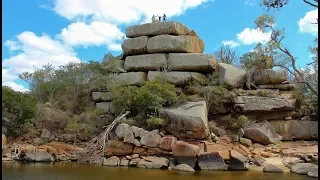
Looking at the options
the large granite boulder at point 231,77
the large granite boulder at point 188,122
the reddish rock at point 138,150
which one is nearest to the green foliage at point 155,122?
the large granite boulder at point 188,122

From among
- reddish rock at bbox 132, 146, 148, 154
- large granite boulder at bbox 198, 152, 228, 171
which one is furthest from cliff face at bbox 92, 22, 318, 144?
large granite boulder at bbox 198, 152, 228, 171

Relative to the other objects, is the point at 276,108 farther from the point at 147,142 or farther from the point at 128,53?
the point at 128,53

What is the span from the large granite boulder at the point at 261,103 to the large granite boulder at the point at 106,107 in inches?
352

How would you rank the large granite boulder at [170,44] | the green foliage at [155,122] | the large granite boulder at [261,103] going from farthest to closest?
the large granite boulder at [170,44] → the large granite boulder at [261,103] → the green foliage at [155,122]

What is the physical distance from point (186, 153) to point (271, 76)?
1063 cm

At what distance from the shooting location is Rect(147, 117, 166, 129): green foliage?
18688mm

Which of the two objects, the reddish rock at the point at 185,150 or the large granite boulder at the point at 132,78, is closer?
the reddish rock at the point at 185,150

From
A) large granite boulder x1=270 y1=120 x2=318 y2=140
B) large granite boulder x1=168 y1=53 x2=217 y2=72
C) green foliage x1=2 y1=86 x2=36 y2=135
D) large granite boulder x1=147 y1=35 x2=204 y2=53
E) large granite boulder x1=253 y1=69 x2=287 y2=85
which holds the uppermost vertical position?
large granite boulder x1=147 y1=35 x2=204 y2=53

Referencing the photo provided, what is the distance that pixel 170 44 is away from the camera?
26.0 metres

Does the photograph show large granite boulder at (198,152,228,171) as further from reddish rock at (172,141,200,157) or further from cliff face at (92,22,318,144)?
cliff face at (92,22,318,144)

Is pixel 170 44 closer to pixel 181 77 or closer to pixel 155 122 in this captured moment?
pixel 181 77

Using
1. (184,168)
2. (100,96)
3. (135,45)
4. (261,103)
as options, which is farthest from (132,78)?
(184,168)

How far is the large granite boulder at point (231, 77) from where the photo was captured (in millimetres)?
23094

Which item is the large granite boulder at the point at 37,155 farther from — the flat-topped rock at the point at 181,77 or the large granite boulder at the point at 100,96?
the flat-topped rock at the point at 181,77
